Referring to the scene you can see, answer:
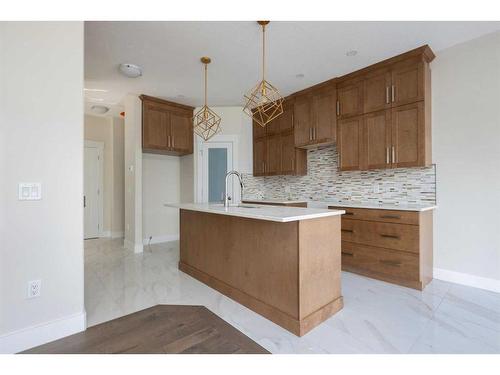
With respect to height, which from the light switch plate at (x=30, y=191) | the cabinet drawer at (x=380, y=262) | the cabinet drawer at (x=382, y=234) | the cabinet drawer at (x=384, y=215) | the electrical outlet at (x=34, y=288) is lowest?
the cabinet drawer at (x=380, y=262)

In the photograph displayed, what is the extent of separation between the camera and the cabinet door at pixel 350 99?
3373 millimetres

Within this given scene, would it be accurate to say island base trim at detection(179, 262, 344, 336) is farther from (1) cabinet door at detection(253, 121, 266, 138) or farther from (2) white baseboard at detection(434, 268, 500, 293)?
(1) cabinet door at detection(253, 121, 266, 138)

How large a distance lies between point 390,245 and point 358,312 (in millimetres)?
1000

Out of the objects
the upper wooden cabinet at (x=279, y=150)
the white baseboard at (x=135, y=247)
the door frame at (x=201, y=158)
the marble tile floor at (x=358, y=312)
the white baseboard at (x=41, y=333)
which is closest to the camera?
the white baseboard at (x=41, y=333)

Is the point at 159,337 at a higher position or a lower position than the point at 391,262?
lower

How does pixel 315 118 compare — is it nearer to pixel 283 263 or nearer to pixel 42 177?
pixel 283 263

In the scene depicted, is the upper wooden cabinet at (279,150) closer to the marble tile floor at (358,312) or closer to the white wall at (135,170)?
the marble tile floor at (358,312)

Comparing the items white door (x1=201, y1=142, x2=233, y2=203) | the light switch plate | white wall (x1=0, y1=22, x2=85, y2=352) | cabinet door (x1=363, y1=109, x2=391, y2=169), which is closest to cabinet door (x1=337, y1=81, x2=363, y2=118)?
cabinet door (x1=363, y1=109, x2=391, y2=169)

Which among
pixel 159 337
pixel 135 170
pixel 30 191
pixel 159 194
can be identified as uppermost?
pixel 135 170

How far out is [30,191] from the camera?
1673mm

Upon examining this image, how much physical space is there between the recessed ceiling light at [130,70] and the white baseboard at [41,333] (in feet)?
9.20

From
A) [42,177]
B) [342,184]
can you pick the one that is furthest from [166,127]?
[342,184]

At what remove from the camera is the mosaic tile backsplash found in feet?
10.2

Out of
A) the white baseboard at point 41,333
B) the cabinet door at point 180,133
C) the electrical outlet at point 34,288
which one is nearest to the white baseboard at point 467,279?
the white baseboard at point 41,333
